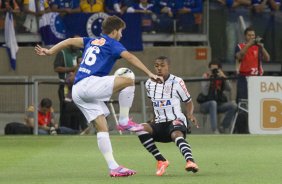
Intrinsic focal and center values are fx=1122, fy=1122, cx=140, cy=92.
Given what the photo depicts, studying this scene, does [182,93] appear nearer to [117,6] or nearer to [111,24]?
[111,24]

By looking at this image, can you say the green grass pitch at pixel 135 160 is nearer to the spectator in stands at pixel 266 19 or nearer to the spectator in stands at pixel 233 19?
the spectator in stands at pixel 233 19

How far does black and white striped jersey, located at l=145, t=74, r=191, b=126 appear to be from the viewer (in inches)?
560

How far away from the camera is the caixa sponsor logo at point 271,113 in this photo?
22.8m

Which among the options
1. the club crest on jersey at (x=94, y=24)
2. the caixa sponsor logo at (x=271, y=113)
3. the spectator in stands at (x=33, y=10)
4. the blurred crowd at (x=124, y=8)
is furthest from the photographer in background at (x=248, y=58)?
the spectator in stands at (x=33, y=10)

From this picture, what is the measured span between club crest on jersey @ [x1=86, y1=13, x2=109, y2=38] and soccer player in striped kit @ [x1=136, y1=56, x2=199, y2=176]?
1109cm

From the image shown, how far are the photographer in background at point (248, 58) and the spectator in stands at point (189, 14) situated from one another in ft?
9.35

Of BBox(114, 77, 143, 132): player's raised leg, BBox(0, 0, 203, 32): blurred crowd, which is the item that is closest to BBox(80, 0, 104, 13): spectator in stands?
BBox(0, 0, 203, 32): blurred crowd

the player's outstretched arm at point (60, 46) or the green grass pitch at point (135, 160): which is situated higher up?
the player's outstretched arm at point (60, 46)

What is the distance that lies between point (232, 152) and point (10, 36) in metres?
8.71

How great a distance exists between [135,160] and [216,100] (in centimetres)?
726

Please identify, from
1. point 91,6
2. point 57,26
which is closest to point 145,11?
point 91,6

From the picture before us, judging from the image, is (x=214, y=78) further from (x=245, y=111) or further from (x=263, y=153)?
(x=263, y=153)

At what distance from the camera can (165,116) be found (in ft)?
46.6

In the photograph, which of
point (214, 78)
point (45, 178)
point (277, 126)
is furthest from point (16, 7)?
point (45, 178)
